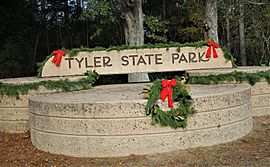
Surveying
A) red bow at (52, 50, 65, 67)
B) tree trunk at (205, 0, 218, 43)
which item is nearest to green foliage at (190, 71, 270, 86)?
red bow at (52, 50, 65, 67)

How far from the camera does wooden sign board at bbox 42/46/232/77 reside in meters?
9.48

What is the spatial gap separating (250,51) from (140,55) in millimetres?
14116

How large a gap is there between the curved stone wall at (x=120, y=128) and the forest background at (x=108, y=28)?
959 cm

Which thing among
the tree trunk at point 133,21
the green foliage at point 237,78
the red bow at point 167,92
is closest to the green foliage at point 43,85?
the green foliage at point 237,78

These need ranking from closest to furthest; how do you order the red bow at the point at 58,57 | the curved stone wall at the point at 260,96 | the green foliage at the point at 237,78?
1. the green foliage at the point at 237,78
2. the curved stone wall at the point at 260,96
3. the red bow at the point at 58,57

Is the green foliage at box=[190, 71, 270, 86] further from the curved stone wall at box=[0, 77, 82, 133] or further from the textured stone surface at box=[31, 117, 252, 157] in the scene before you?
the curved stone wall at box=[0, 77, 82, 133]

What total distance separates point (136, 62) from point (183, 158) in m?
4.26

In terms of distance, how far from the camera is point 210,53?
31.9 ft

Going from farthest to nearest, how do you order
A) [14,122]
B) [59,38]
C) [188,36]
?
[59,38]
[188,36]
[14,122]

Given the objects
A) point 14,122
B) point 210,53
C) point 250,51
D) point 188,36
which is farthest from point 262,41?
point 14,122

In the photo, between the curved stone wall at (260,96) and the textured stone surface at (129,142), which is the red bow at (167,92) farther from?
the curved stone wall at (260,96)

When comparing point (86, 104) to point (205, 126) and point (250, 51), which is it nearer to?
point (205, 126)

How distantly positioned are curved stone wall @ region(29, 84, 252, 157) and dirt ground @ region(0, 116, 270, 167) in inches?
5.0

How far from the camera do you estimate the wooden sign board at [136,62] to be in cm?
948
